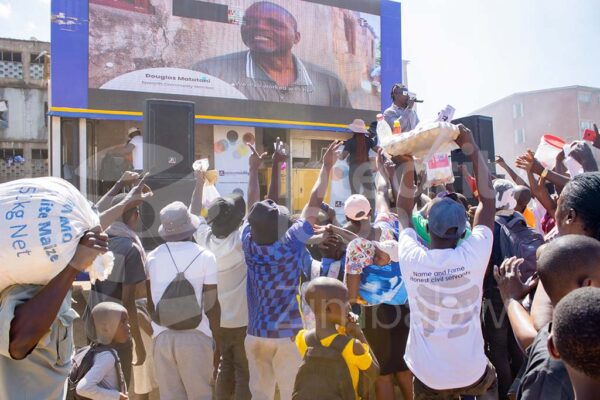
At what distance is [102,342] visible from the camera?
8.82 feet

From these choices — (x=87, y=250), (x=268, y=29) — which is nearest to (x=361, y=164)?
(x=87, y=250)

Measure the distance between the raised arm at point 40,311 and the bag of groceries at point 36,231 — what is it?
3 cm

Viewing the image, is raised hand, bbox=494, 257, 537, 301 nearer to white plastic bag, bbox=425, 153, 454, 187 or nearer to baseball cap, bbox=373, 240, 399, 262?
baseball cap, bbox=373, 240, 399, 262

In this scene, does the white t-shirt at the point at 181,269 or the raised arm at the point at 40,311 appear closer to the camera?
the raised arm at the point at 40,311

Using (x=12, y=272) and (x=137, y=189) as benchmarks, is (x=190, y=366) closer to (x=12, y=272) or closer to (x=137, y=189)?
(x=137, y=189)

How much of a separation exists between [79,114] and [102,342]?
33.3 feet

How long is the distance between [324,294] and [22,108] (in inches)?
1033

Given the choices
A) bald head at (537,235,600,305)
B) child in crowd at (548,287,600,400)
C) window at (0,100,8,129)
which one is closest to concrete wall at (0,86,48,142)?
window at (0,100,8,129)

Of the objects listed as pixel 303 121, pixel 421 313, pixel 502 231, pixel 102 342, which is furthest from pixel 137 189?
A: pixel 303 121

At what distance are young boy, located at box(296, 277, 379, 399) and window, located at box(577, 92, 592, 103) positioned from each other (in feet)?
111

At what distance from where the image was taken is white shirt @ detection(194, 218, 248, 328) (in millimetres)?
3578

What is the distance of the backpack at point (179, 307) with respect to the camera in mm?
3105

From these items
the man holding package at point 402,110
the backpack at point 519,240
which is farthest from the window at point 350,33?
the backpack at point 519,240

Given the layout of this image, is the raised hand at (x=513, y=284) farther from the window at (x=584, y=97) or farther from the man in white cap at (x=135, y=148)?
the window at (x=584, y=97)
